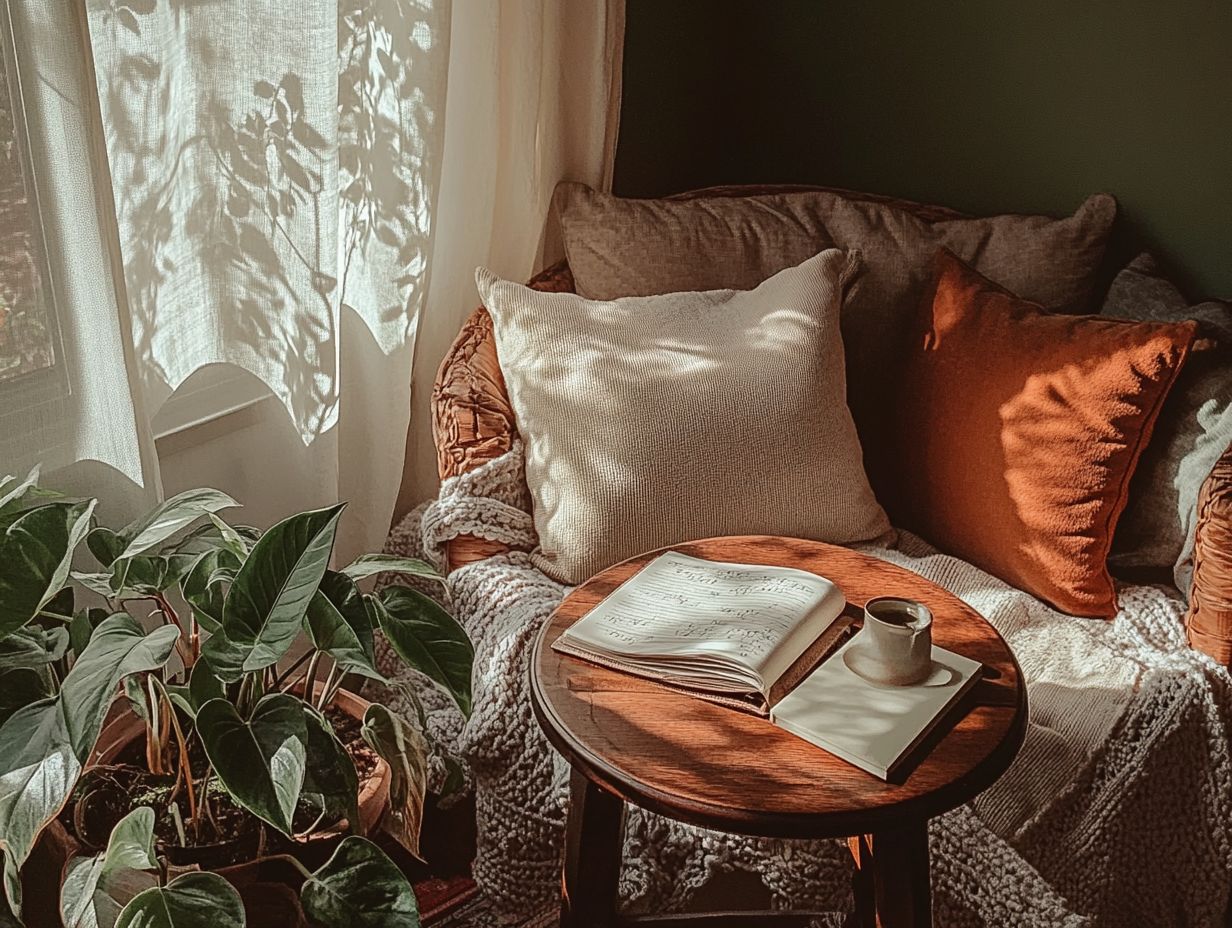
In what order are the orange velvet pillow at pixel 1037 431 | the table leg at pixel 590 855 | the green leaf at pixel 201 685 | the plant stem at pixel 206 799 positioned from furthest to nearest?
the orange velvet pillow at pixel 1037 431 → the table leg at pixel 590 855 → the plant stem at pixel 206 799 → the green leaf at pixel 201 685

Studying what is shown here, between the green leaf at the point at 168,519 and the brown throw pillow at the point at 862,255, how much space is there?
2.75 feet

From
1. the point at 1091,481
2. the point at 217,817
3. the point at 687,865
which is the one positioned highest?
the point at 1091,481

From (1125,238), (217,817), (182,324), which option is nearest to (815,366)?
(1125,238)

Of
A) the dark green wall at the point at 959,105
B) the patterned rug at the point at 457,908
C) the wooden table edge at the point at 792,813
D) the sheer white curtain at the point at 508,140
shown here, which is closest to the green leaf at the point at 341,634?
the wooden table edge at the point at 792,813

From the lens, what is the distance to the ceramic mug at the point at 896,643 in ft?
3.63

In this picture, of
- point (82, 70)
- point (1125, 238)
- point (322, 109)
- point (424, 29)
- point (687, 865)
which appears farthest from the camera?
point (1125, 238)

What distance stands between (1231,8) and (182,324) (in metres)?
1.58

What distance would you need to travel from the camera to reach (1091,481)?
1.54m

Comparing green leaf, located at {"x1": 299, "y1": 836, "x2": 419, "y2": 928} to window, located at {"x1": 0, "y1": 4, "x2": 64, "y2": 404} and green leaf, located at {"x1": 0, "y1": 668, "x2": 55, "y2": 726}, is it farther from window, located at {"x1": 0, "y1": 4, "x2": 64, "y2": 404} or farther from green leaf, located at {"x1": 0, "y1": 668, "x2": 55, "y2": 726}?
window, located at {"x1": 0, "y1": 4, "x2": 64, "y2": 404}

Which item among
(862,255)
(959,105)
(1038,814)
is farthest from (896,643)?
(959,105)

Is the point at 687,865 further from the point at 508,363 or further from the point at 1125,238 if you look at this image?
the point at 1125,238

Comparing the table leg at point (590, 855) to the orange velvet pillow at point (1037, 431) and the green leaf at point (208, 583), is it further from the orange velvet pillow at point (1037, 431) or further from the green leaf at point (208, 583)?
the orange velvet pillow at point (1037, 431)

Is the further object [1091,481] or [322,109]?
[1091,481]

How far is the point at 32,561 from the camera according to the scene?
Result: 95 cm
